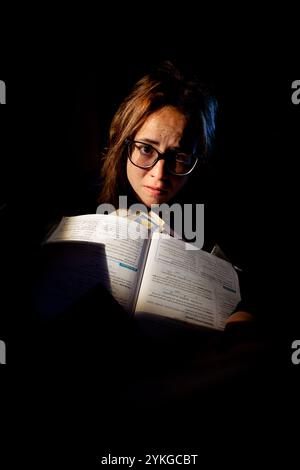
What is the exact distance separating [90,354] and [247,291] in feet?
1.62

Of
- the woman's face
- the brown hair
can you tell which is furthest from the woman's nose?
the brown hair

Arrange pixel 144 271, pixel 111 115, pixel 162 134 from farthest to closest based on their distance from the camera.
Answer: pixel 111 115
pixel 162 134
pixel 144 271

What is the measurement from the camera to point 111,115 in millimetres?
1191

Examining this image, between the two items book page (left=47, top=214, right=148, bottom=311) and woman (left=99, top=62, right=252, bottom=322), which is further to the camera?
woman (left=99, top=62, right=252, bottom=322)

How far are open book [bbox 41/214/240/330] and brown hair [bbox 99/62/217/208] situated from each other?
1.07ft

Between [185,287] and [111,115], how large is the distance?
902mm

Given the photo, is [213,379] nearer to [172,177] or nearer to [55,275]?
[55,275]

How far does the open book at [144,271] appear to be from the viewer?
608 millimetres

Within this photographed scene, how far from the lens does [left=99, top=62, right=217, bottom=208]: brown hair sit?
860mm

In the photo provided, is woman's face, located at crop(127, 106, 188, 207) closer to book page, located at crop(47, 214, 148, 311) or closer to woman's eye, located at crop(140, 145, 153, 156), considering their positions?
woman's eye, located at crop(140, 145, 153, 156)

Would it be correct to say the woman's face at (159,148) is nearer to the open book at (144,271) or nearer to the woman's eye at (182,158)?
the woman's eye at (182,158)

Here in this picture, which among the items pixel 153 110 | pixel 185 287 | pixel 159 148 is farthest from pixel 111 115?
pixel 185 287

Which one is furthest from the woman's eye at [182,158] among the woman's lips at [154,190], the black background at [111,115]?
the black background at [111,115]

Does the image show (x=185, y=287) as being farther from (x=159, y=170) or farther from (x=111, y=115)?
(x=111, y=115)
